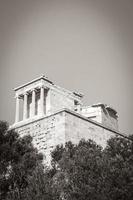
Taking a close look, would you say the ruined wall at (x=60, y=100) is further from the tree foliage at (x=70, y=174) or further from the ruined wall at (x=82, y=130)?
the tree foliage at (x=70, y=174)

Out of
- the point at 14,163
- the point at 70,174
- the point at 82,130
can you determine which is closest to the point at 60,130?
the point at 82,130

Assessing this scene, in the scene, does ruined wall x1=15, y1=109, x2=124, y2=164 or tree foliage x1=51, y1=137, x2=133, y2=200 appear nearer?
tree foliage x1=51, y1=137, x2=133, y2=200

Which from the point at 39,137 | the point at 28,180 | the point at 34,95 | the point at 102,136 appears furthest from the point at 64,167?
the point at 34,95

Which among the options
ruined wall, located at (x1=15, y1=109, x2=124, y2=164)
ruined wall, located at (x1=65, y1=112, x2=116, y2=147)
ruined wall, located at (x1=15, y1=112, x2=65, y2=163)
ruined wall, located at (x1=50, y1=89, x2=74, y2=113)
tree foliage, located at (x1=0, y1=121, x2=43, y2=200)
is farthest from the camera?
ruined wall, located at (x1=50, y1=89, x2=74, y2=113)

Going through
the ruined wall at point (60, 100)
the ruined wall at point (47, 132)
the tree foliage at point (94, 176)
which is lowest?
the tree foliage at point (94, 176)

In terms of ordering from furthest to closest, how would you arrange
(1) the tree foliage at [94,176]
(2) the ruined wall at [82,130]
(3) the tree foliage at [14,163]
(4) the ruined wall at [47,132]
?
1. (2) the ruined wall at [82,130]
2. (4) the ruined wall at [47,132]
3. (3) the tree foliage at [14,163]
4. (1) the tree foliage at [94,176]

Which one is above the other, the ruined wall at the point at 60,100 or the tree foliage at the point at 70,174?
the ruined wall at the point at 60,100

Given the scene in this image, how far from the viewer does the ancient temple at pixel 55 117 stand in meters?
18.6

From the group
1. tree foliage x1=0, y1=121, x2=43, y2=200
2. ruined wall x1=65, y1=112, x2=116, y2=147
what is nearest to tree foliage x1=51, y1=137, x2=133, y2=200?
tree foliage x1=0, y1=121, x2=43, y2=200

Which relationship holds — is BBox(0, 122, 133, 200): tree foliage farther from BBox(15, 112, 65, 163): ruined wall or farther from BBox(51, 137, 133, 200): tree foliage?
BBox(15, 112, 65, 163): ruined wall

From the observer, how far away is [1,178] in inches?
517

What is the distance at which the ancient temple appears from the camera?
61.1 feet

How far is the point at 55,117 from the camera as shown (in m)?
19.2

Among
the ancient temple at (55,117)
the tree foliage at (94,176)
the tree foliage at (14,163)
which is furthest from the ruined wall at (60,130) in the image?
the tree foliage at (94,176)
